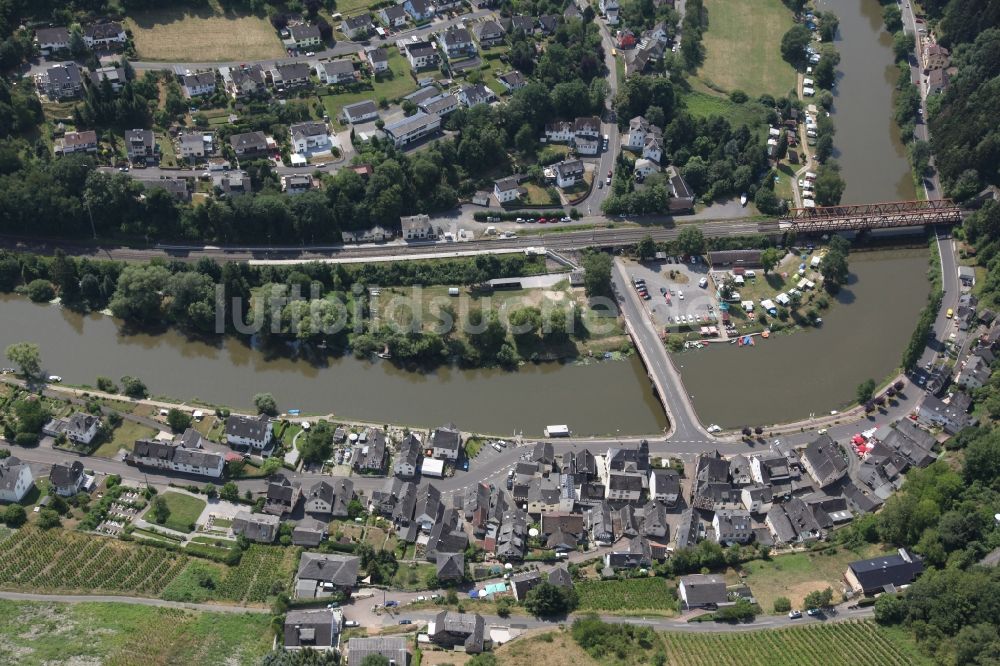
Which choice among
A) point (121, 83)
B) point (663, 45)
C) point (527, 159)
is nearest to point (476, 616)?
point (527, 159)

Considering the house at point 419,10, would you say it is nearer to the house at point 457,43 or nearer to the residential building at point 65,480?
the house at point 457,43

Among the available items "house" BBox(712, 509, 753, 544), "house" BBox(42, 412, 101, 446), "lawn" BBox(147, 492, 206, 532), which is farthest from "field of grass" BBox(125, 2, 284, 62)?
"house" BBox(712, 509, 753, 544)

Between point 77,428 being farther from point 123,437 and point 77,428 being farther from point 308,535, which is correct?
point 308,535

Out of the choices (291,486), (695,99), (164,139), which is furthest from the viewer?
(695,99)

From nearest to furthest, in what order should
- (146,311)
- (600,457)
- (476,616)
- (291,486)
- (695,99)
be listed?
1. (476,616)
2. (291,486)
3. (600,457)
4. (146,311)
5. (695,99)

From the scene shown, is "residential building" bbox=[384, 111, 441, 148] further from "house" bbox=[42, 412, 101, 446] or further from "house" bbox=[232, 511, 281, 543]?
"house" bbox=[232, 511, 281, 543]

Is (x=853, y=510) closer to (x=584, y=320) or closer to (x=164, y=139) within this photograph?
(x=584, y=320)

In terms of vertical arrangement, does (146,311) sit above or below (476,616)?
above
